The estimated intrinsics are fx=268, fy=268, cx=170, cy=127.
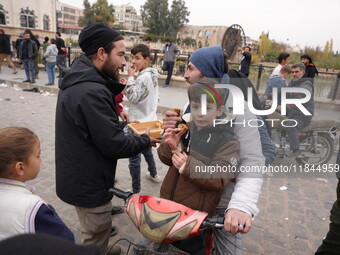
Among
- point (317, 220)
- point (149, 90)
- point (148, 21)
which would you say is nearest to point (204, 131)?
point (149, 90)

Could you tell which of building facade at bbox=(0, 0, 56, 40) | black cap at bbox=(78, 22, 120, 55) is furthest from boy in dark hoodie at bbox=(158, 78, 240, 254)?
building facade at bbox=(0, 0, 56, 40)

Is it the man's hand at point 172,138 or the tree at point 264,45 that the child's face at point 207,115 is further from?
the tree at point 264,45

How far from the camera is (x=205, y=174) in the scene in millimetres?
1435

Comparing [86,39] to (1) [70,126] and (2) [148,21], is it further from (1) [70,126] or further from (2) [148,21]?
(2) [148,21]

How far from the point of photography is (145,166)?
15.5 ft

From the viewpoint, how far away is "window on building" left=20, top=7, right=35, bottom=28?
32688 millimetres

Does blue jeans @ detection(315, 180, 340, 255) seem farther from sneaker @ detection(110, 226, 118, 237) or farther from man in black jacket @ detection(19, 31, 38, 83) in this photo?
man in black jacket @ detection(19, 31, 38, 83)

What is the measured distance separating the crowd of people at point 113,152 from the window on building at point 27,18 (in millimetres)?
37264

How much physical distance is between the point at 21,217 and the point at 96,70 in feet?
3.48

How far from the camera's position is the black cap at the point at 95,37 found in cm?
201

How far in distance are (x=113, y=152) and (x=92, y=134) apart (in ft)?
0.62

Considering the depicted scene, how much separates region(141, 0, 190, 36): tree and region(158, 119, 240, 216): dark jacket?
7386 cm

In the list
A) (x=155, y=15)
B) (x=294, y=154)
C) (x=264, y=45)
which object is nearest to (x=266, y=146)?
(x=294, y=154)

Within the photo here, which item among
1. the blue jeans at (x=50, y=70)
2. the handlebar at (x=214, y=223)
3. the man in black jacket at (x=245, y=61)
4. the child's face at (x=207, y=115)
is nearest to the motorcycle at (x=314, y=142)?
the child's face at (x=207, y=115)
